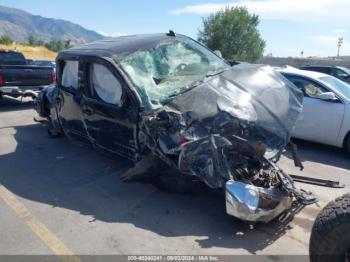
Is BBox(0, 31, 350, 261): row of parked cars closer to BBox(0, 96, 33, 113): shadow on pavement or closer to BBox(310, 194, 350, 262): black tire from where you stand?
BBox(310, 194, 350, 262): black tire

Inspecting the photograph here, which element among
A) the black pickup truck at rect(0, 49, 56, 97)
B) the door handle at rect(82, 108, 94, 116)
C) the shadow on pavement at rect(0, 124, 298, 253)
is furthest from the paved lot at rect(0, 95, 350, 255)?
the black pickup truck at rect(0, 49, 56, 97)

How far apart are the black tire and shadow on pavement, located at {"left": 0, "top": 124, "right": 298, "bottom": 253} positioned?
80 centimetres

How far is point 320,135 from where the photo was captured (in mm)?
7402

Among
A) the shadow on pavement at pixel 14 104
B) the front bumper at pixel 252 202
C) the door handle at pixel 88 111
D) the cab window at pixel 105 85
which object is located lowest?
the shadow on pavement at pixel 14 104

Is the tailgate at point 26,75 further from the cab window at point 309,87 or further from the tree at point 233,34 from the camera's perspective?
the tree at point 233,34

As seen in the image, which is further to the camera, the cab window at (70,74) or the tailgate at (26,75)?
the tailgate at (26,75)

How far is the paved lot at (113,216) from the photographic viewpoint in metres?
3.81

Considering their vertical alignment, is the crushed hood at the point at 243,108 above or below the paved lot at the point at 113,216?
above

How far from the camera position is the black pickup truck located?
11180mm

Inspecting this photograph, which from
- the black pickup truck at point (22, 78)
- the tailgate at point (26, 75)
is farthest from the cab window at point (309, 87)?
the tailgate at point (26, 75)

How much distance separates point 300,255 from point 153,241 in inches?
55.7

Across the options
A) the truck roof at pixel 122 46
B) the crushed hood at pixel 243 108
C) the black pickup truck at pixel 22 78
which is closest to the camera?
the crushed hood at pixel 243 108

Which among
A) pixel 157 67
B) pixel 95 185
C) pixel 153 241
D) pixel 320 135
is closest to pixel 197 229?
pixel 153 241

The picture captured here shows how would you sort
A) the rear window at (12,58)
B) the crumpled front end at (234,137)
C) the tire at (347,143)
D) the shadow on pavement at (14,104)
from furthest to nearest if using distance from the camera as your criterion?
1. the rear window at (12,58)
2. the shadow on pavement at (14,104)
3. the tire at (347,143)
4. the crumpled front end at (234,137)
